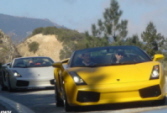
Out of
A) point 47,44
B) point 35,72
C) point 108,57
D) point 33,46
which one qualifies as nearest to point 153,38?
point 35,72

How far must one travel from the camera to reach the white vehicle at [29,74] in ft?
59.0

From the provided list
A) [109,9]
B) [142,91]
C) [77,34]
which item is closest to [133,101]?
[142,91]

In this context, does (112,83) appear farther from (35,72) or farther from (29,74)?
(35,72)

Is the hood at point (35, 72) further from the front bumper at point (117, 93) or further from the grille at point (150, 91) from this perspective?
the grille at point (150, 91)

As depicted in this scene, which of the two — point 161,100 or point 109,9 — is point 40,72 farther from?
point 109,9

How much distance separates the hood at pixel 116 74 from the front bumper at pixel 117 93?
11cm

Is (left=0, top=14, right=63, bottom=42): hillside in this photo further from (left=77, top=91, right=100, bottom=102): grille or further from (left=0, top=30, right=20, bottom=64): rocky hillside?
(left=77, top=91, right=100, bottom=102): grille

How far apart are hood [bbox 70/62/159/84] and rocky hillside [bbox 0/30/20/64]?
42.0 m

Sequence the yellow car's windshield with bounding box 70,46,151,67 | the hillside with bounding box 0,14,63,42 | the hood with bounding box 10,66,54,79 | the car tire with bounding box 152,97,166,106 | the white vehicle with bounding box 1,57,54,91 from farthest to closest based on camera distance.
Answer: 1. the hillside with bounding box 0,14,63,42
2. the hood with bounding box 10,66,54,79
3. the white vehicle with bounding box 1,57,54,91
4. the yellow car's windshield with bounding box 70,46,151,67
5. the car tire with bounding box 152,97,166,106

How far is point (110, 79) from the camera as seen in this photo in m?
9.77

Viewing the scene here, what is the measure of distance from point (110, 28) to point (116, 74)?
36.6 m

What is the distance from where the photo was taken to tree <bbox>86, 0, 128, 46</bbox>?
45.7m

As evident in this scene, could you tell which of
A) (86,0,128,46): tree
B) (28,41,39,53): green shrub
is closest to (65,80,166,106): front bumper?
(86,0,128,46): tree

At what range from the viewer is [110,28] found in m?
46.3
